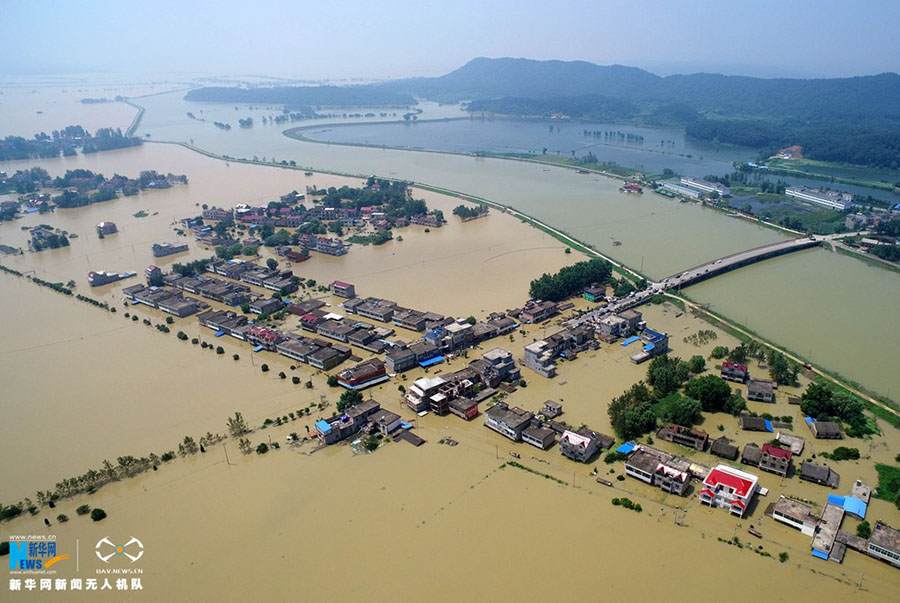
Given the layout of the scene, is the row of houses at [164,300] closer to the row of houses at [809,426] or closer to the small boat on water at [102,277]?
the small boat on water at [102,277]

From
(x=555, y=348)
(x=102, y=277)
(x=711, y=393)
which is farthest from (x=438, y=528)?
(x=102, y=277)

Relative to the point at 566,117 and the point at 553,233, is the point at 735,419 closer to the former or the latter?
the point at 553,233

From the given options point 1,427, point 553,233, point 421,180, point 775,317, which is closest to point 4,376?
point 1,427

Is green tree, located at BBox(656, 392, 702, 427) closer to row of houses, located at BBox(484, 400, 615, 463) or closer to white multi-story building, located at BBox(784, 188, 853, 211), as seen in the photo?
row of houses, located at BBox(484, 400, 615, 463)

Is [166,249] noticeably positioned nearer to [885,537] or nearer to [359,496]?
[359,496]

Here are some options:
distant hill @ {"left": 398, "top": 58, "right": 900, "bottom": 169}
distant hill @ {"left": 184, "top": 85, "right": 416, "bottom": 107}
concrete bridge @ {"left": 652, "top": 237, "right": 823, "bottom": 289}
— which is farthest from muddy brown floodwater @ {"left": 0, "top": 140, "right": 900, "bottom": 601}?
distant hill @ {"left": 184, "top": 85, "right": 416, "bottom": 107}

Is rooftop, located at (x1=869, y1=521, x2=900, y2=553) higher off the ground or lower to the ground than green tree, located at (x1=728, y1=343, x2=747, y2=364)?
lower
